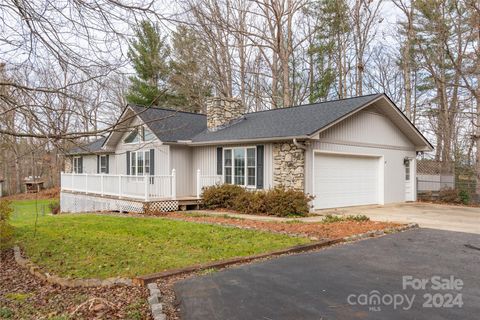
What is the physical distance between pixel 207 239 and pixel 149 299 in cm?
330

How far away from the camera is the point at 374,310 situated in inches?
152

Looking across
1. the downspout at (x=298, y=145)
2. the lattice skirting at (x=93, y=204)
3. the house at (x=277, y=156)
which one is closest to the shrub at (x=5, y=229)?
the house at (x=277, y=156)

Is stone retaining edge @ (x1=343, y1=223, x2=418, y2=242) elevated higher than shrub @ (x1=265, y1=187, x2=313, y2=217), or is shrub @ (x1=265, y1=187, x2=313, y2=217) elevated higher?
shrub @ (x1=265, y1=187, x2=313, y2=217)

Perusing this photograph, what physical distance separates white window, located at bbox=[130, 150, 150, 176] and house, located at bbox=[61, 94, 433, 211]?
5 centimetres

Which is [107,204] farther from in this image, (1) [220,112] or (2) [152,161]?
(1) [220,112]

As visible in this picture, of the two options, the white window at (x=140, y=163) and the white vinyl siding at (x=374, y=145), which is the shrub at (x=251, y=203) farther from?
the white window at (x=140, y=163)

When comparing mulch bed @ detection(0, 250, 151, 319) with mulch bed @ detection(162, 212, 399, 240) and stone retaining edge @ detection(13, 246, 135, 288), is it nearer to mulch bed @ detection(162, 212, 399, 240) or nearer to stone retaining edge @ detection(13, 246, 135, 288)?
stone retaining edge @ detection(13, 246, 135, 288)

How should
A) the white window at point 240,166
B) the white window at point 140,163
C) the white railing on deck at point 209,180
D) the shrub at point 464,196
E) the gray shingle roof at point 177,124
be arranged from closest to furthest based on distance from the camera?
the white window at point 240,166 < the gray shingle roof at point 177,124 < the white railing on deck at point 209,180 < the white window at point 140,163 < the shrub at point 464,196

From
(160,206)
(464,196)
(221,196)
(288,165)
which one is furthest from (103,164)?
(464,196)

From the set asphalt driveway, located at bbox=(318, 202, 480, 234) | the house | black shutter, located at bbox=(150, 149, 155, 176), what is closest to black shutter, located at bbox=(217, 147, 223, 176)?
the house

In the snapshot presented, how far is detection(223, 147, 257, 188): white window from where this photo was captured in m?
13.2

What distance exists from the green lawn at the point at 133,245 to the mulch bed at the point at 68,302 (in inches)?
14.8

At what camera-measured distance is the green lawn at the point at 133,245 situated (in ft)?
18.2

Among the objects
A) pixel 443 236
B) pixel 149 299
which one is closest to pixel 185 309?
pixel 149 299
